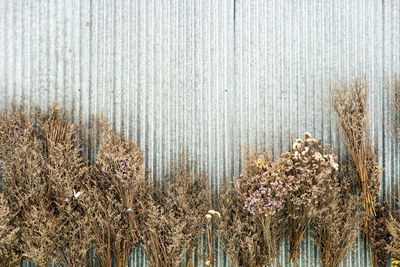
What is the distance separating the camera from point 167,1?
13.6 feet

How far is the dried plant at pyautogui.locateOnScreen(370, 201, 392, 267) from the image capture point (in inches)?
155

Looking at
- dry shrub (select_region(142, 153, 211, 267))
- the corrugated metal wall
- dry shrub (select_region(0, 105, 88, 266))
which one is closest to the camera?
dry shrub (select_region(0, 105, 88, 266))

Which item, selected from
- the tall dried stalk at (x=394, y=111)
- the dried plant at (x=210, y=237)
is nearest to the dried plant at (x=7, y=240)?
the dried plant at (x=210, y=237)

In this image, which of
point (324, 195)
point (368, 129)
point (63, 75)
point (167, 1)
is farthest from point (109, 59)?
point (368, 129)

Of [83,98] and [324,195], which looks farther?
[83,98]

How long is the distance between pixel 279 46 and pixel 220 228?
93.0 inches

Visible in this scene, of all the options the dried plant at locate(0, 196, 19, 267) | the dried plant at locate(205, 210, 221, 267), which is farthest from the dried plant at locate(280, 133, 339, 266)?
the dried plant at locate(0, 196, 19, 267)

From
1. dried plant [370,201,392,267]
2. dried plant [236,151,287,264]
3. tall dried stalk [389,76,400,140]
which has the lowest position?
dried plant [370,201,392,267]

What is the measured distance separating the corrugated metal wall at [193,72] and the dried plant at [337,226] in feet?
0.80

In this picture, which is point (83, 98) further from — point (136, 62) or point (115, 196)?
point (115, 196)

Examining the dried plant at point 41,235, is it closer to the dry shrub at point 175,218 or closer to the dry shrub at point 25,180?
the dry shrub at point 25,180

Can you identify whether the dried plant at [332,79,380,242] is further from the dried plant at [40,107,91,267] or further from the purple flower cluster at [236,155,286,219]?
the dried plant at [40,107,91,267]

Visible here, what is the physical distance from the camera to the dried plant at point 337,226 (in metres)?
3.71

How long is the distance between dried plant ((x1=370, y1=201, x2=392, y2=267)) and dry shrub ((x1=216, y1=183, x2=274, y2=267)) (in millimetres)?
1356
